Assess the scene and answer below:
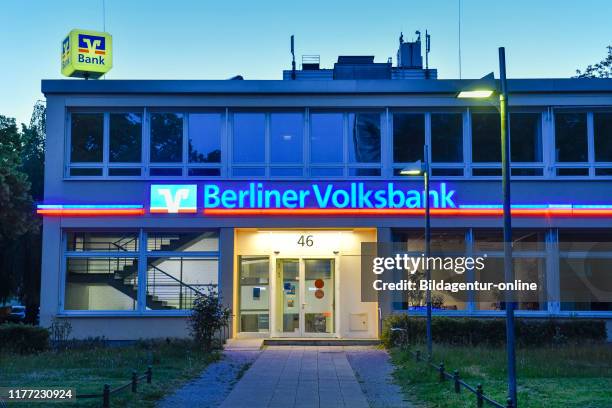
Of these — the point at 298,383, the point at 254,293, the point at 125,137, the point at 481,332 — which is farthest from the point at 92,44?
the point at 298,383

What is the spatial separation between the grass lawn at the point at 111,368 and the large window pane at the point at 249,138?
640 cm

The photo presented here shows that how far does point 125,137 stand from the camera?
25.3 meters

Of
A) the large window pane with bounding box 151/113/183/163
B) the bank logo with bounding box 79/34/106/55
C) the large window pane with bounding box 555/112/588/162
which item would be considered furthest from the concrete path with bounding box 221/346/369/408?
the bank logo with bounding box 79/34/106/55

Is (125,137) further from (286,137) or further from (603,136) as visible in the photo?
(603,136)

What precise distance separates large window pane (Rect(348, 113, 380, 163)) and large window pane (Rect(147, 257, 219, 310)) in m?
5.50

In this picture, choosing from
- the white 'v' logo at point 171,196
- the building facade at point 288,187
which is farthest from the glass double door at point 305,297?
the white 'v' logo at point 171,196

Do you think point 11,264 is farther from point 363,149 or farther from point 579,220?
point 579,220

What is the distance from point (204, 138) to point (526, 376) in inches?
522

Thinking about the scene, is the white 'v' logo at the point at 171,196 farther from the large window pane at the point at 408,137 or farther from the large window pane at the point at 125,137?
the large window pane at the point at 408,137

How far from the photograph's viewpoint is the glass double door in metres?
25.7

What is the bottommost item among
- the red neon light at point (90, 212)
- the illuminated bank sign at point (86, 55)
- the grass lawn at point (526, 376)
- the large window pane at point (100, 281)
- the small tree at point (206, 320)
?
the grass lawn at point (526, 376)

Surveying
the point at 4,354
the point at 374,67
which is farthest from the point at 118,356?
the point at 374,67

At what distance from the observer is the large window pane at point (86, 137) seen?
2522 cm

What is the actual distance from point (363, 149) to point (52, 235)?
9942 mm
